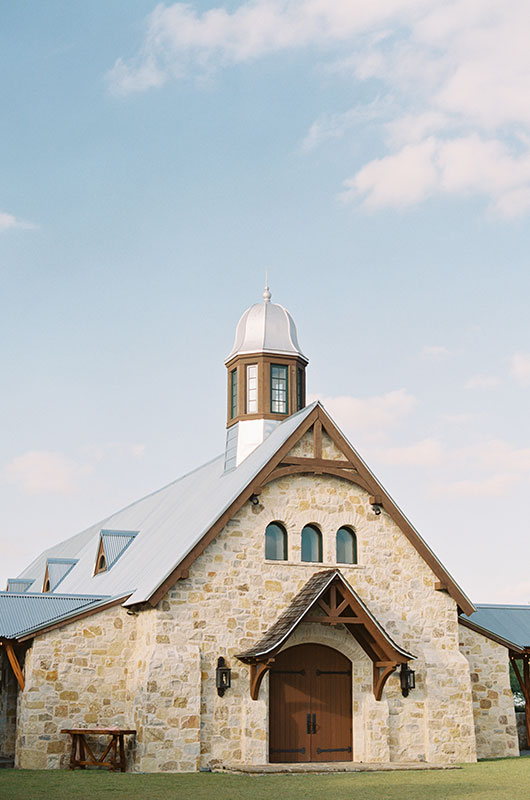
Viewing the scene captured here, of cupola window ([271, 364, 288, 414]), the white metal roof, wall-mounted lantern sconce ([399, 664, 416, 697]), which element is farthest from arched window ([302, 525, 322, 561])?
cupola window ([271, 364, 288, 414])

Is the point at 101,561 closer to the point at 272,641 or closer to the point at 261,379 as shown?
the point at 261,379

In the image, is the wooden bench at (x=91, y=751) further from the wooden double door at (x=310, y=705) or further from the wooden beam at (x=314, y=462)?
the wooden beam at (x=314, y=462)

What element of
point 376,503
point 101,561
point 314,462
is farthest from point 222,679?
point 101,561

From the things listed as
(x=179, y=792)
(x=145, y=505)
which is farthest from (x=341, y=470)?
(x=145, y=505)

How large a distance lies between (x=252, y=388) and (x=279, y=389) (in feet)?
2.54

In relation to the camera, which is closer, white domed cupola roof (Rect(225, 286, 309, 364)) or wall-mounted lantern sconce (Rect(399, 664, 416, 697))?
wall-mounted lantern sconce (Rect(399, 664, 416, 697))

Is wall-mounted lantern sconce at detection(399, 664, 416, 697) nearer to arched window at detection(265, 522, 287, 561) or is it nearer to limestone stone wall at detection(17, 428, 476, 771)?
limestone stone wall at detection(17, 428, 476, 771)

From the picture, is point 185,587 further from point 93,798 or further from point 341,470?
point 93,798

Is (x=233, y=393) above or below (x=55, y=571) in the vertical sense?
above

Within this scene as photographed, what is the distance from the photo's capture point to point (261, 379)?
26.4 meters

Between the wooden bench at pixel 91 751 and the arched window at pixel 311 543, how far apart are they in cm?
555

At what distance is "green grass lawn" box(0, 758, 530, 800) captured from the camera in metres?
14.7

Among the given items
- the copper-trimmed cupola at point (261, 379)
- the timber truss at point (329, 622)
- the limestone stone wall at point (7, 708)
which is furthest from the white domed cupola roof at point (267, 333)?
the limestone stone wall at point (7, 708)

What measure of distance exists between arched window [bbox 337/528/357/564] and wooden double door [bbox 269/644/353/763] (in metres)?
2.10
